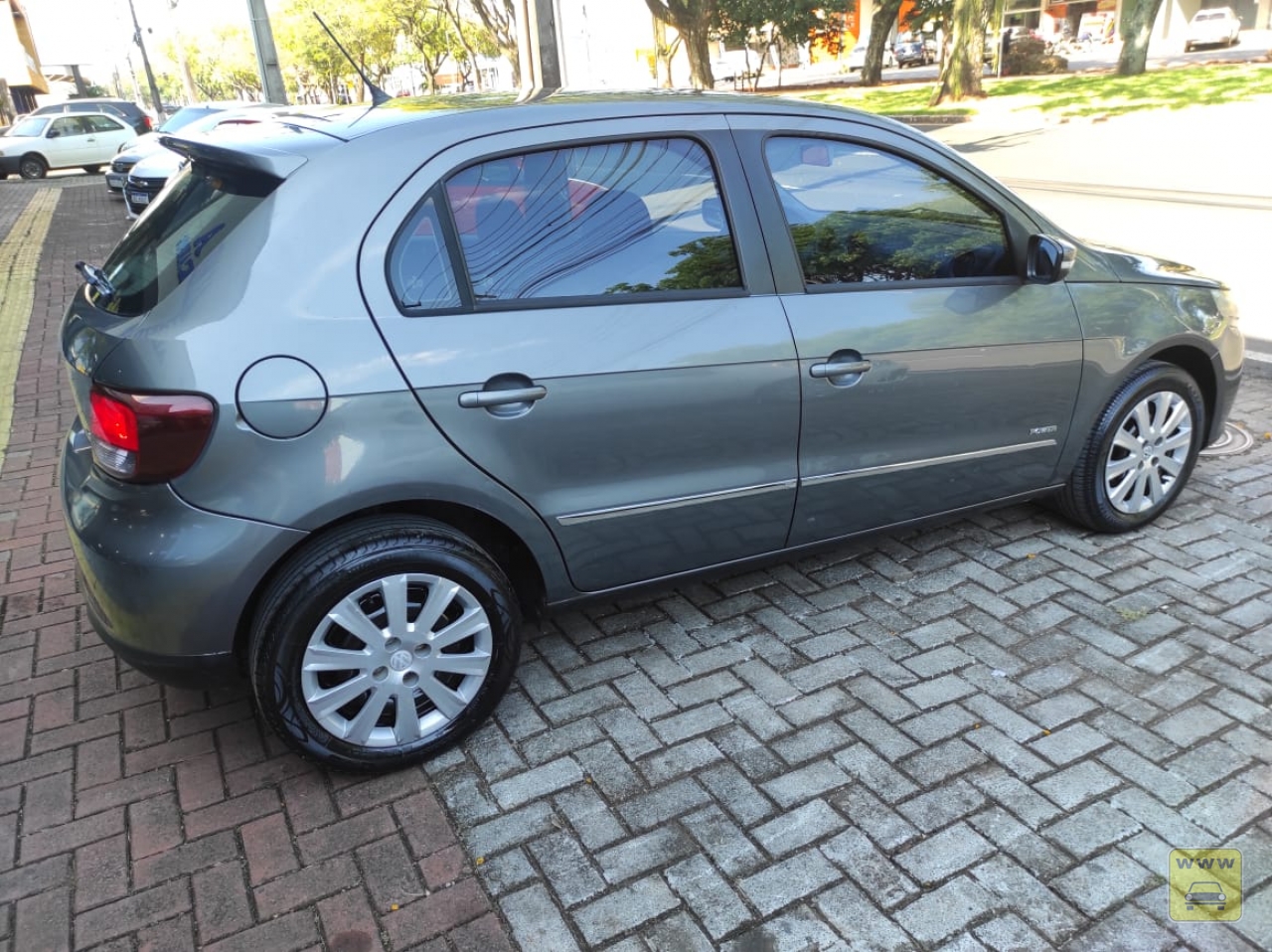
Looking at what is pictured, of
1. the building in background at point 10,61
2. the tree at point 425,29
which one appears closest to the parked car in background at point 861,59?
the tree at point 425,29

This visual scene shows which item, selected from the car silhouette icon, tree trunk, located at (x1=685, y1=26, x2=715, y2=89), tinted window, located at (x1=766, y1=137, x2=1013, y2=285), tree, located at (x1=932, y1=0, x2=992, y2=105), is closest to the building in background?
tree trunk, located at (x1=685, y1=26, x2=715, y2=89)

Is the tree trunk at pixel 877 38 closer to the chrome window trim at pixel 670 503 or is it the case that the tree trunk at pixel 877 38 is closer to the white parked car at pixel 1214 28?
the white parked car at pixel 1214 28

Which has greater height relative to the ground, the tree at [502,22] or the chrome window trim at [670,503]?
the tree at [502,22]

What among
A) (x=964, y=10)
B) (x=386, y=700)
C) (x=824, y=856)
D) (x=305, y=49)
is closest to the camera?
(x=824, y=856)

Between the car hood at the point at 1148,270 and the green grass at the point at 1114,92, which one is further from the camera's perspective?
the green grass at the point at 1114,92

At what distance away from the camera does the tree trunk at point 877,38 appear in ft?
119

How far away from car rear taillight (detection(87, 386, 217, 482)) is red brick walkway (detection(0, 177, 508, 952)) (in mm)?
941

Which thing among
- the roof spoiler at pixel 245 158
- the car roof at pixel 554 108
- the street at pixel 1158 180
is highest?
the car roof at pixel 554 108

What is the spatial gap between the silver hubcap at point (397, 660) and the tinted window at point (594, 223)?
2.81 feet

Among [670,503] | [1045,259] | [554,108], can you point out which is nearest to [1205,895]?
[670,503]

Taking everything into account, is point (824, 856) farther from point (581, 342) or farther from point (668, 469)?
point (581, 342)

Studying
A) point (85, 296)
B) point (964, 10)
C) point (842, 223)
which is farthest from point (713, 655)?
point (964, 10)

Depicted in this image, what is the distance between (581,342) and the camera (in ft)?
9.11

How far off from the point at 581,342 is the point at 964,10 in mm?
27112
